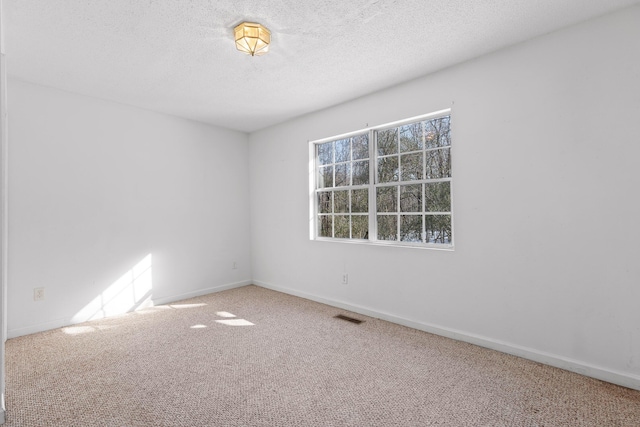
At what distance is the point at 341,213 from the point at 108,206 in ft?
9.23

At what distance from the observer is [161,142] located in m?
4.14

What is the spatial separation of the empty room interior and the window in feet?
0.08

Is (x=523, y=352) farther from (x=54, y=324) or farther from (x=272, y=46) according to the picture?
(x=54, y=324)

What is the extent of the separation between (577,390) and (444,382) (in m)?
0.84

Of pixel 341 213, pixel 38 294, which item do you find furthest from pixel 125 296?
pixel 341 213

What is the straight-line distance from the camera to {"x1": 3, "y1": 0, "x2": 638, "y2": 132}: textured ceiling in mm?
2086

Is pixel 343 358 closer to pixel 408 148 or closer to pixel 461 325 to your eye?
pixel 461 325

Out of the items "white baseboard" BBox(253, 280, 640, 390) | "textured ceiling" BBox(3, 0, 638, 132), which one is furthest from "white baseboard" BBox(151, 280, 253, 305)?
"textured ceiling" BBox(3, 0, 638, 132)

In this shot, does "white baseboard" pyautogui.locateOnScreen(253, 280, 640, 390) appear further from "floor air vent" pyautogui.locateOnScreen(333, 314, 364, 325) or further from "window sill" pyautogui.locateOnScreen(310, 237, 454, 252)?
"window sill" pyautogui.locateOnScreen(310, 237, 454, 252)

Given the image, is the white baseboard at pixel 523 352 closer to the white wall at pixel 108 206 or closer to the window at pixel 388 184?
the window at pixel 388 184

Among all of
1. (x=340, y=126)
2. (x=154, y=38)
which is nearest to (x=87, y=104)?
(x=154, y=38)

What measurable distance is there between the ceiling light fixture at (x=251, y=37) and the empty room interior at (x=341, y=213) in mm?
19

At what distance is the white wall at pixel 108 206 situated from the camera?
3115mm

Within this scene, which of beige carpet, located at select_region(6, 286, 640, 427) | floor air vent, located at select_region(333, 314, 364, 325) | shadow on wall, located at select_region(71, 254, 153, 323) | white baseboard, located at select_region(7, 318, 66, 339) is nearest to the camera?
beige carpet, located at select_region(6, 286, 640, 427)
